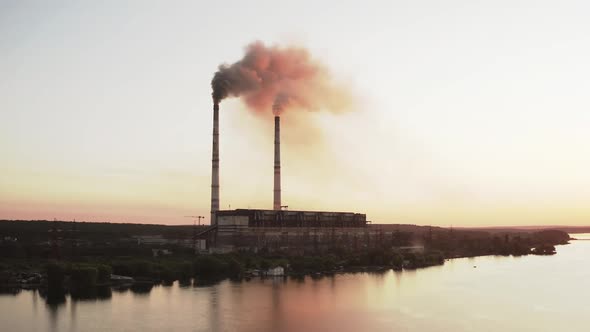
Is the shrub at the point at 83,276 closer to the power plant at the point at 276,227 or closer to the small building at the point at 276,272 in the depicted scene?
the small building at the point at 276,272

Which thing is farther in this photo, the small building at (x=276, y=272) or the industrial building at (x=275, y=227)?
the industrial building at (x=275, y=227)


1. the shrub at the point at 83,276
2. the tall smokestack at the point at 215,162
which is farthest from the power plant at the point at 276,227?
the shrub at the point at 83,276

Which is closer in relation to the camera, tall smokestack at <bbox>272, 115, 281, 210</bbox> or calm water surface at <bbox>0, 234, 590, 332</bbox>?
calm water surface at <bbox>0, 234, 590, 332</bbox>

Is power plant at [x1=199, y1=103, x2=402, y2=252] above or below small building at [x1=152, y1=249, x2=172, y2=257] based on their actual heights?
above

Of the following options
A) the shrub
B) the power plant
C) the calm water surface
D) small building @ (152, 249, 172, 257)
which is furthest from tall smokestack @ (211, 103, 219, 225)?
the shrub

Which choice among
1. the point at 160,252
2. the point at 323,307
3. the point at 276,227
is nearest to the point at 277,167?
the point at 276,227

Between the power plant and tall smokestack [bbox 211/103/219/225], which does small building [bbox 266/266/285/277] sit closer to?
the power plant

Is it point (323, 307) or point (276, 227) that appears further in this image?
point (276, 227)

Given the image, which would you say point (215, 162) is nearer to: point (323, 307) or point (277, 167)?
point (277, 167)
